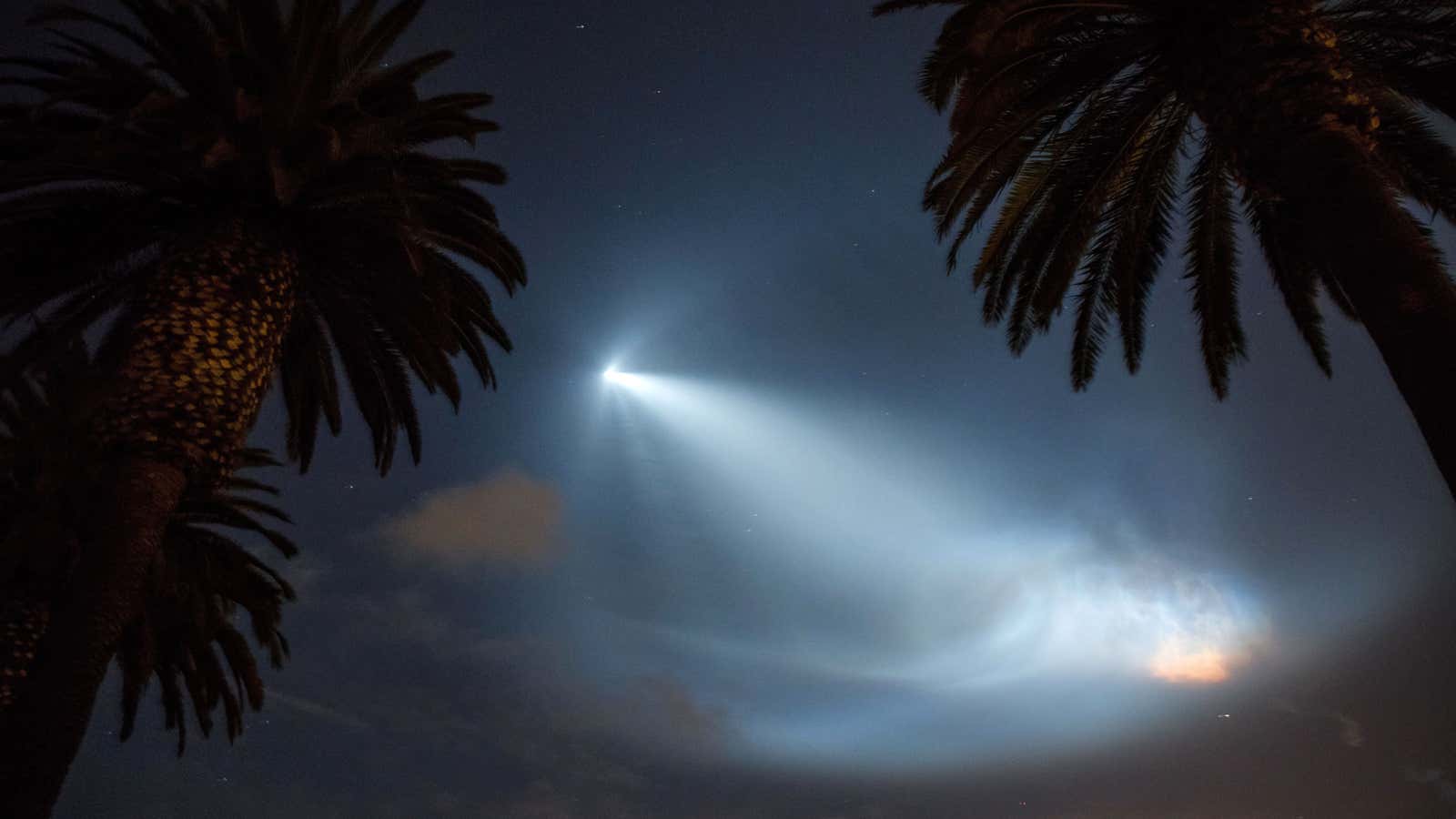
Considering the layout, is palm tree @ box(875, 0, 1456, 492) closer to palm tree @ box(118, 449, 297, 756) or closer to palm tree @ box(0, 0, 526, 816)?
palm tree @ box(0, 0, 526, 816)

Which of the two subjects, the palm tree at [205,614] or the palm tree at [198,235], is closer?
the palm tree at [198,235]

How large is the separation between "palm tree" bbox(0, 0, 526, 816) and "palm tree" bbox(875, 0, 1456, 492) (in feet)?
17.9

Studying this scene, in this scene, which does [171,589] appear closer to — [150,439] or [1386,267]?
[150,439]

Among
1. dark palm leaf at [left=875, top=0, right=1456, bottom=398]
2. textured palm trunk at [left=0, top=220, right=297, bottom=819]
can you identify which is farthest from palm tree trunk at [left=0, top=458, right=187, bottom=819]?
dark palm leaf at [left=875, top=0, right=1456, bottom=398]

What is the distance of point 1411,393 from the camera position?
15.8ft

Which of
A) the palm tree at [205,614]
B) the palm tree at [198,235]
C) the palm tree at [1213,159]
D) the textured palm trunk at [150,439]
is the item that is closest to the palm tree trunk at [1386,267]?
the palm tree at [1213,159]

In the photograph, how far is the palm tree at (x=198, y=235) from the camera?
19.8ft

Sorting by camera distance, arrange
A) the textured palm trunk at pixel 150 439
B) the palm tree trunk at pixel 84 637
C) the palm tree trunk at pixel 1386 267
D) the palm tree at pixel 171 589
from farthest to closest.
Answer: the palm tree at pixel 171 589 < the textured palm trunk at pixel 150 439 < the palm tree trunk at pixel 84 637 < the palm tree trunk at pixel 1386 267

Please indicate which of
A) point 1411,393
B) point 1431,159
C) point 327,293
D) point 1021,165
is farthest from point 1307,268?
point 327,293

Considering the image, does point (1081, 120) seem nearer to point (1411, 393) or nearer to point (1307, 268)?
point (1307, 268)

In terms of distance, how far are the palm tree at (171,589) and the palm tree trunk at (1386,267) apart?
10906mm

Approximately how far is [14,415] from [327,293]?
21.6 ft

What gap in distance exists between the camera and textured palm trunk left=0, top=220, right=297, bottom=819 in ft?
17.4

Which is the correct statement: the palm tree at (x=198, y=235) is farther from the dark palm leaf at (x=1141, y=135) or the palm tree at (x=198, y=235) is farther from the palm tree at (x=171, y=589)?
the dark palm leaf at (x=1141, y=135)
